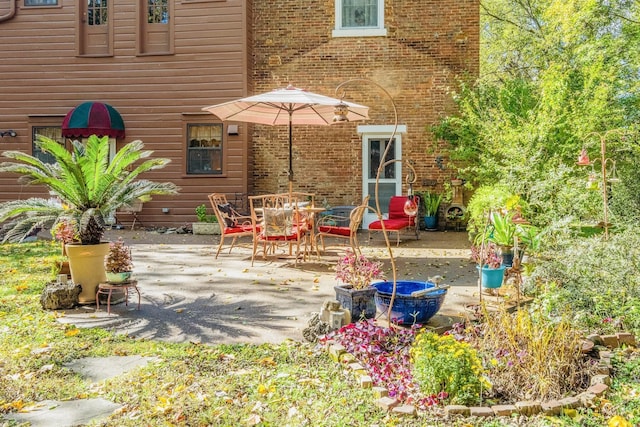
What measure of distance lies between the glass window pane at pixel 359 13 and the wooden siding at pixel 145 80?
2.33 metres

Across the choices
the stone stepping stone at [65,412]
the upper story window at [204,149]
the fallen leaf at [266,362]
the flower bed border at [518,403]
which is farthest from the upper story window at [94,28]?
the flower bed border at [518,403]

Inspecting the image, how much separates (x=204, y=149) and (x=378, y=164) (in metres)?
4.21

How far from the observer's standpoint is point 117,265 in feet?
17.4

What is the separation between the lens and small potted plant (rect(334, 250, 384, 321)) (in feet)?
14.8

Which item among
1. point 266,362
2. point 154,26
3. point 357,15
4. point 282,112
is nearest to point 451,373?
point 266,362

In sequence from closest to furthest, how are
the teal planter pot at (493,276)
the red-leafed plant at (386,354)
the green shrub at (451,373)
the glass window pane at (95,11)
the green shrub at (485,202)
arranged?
the green shrub at (451,373)
the red-leafed plant at (386,354)
the teal planter pot at (493,276)
the green shrub at (485,202)
the glass window pane at (95,11)

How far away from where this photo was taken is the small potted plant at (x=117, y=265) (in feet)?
17.4

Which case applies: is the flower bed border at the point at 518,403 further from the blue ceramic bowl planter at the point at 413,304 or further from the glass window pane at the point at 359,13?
the glass window pane at the point at 359,13

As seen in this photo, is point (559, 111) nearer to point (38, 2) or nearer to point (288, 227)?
point (288, 227)

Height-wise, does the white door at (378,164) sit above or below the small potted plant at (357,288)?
above

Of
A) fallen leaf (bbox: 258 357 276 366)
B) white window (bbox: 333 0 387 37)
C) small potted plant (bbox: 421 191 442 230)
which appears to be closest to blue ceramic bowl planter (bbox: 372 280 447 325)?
fallen leaf (bbox: 258 357 276 366)

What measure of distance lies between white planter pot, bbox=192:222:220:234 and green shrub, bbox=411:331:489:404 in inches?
372

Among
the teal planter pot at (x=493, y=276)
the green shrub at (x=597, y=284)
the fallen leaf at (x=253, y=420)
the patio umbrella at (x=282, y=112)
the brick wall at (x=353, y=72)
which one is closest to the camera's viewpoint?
the fallen leaf at (x=253, y=420)

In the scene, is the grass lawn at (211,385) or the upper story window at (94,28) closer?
the grass lawn at (211,385)
